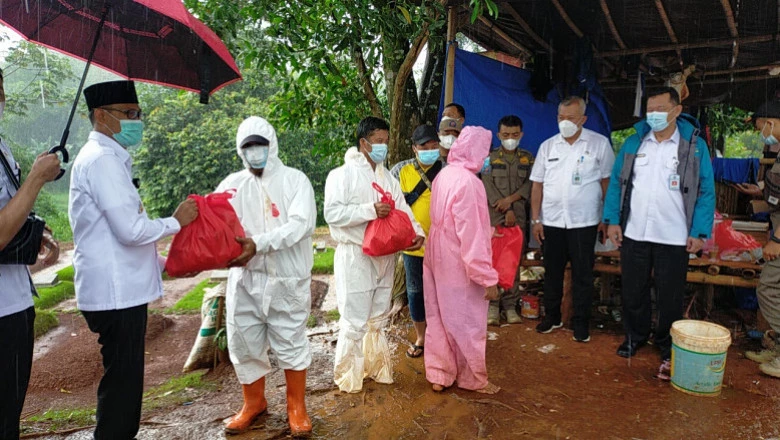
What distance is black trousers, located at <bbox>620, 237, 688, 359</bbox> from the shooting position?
394 centimetres

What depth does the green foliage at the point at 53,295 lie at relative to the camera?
829 cm

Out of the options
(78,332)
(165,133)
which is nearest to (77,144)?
(165,133)

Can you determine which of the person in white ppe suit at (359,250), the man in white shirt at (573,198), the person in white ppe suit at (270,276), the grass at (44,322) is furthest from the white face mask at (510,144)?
the grass at (44,322)

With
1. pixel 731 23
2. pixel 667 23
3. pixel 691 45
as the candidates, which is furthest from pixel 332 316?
pixel 731 23

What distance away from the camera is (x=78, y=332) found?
6.87 metres

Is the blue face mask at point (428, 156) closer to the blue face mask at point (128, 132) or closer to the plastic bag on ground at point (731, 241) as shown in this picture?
the blue face mask at point (128, 132)

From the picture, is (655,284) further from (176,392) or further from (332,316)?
(176,392)

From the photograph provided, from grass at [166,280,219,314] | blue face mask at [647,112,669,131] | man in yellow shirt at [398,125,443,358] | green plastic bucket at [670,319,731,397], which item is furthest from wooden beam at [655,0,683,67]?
grass at [166,280,219,314]

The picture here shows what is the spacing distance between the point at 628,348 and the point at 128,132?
4188 millimetres

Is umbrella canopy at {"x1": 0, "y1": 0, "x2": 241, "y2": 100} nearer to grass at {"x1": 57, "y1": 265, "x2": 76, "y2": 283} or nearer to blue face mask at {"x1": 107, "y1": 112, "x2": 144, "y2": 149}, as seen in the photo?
blue face mask at {"x1": 107, "y1": 112, "x2": 144, "y2": 149}

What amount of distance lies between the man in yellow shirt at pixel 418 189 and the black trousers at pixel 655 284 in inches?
69.1

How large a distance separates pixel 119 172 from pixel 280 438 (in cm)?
185

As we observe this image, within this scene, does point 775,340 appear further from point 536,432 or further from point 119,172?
point 119,172

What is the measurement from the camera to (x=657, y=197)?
393 centimetres
